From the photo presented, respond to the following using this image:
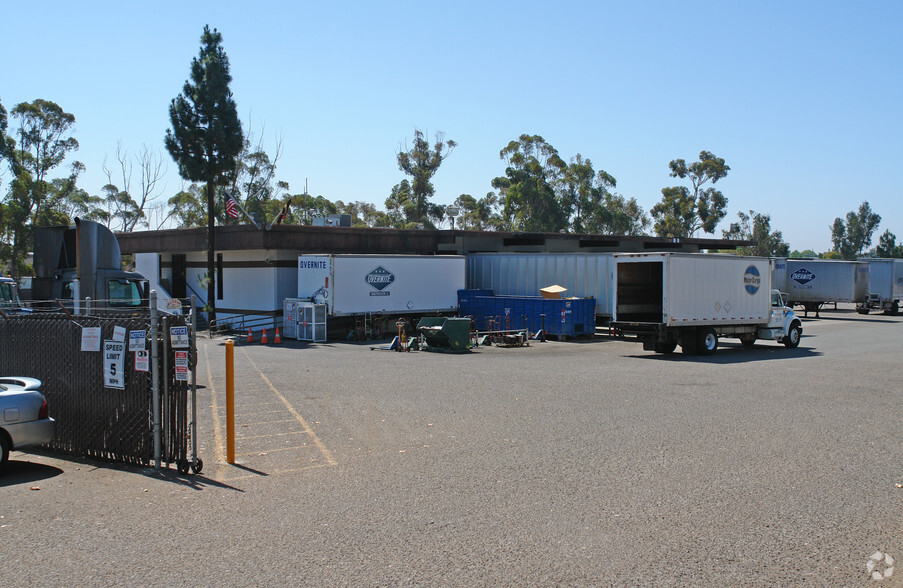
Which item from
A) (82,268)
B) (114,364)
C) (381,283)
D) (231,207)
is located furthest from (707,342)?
(231,207)

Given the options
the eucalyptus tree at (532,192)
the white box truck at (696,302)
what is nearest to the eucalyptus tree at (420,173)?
the eucalyptus tree at (532,192)

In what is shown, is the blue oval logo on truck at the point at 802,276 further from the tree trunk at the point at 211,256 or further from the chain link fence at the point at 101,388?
the chain link fence at the point at 101,388

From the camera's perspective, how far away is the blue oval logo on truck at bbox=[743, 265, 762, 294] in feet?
80.4

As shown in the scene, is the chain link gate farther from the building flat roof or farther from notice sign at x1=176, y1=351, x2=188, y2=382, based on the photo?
the building flat roof

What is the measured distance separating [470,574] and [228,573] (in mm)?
1834

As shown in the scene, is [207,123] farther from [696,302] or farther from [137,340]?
[137,340]

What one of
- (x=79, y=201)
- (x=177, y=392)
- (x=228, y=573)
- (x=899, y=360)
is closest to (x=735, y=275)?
(x=899, y=360)

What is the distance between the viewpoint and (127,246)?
4041 centimetres

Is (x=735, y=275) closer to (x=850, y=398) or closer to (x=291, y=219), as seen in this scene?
(x=850, y=398)

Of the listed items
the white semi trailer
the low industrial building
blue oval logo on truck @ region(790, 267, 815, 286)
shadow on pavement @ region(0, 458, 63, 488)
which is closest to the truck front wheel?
the white semi trailer

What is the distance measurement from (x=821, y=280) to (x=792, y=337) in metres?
26.6

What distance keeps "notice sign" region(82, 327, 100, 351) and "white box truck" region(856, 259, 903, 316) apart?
166 feet

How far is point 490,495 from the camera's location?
25.2 ft

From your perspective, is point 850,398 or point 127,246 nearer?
point 850,398
